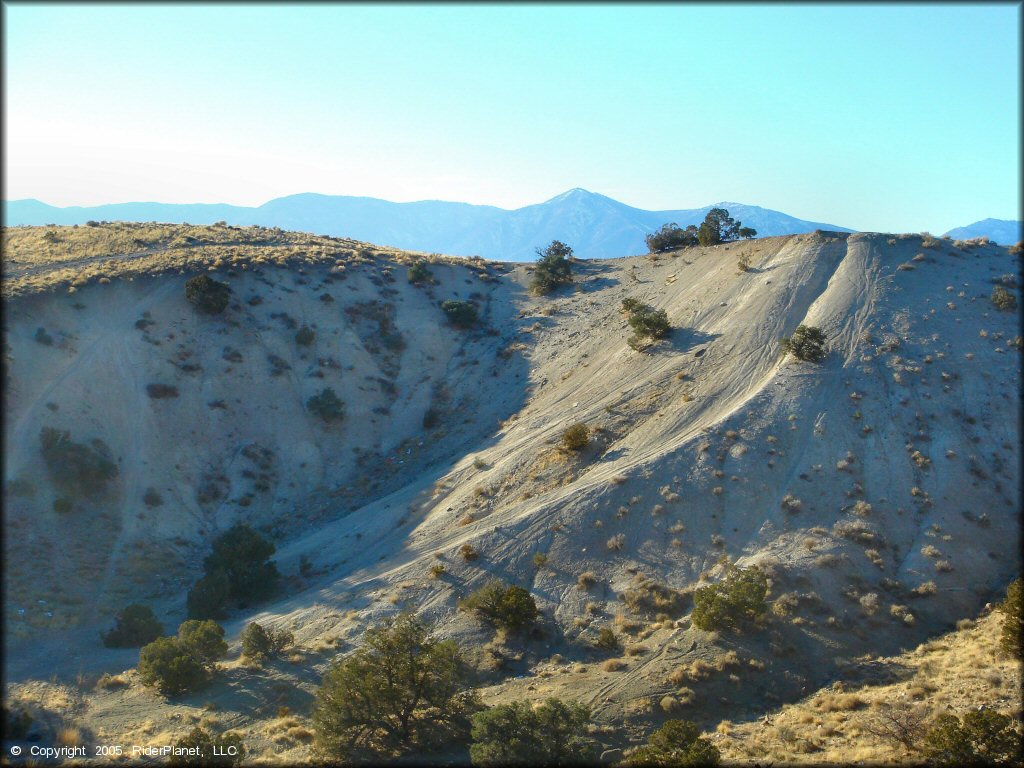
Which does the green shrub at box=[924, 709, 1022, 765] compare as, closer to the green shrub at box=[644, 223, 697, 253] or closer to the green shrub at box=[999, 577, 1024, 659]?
the green shrub at box=[999, 577, 1024, 659]

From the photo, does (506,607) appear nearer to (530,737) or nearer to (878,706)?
(530,737)

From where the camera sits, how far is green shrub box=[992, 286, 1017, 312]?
34438 mm

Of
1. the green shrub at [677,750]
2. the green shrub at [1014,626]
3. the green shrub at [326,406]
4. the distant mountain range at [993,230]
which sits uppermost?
the distant mountain range at [993,230]

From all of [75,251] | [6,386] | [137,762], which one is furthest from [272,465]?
[75,251]

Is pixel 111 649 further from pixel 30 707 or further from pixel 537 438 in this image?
pixel 537 438

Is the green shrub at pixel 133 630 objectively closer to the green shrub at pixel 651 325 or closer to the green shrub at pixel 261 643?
the green shrub at pixel 261 643

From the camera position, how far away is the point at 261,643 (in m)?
21.0

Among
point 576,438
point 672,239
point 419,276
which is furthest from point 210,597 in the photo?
point 672,239

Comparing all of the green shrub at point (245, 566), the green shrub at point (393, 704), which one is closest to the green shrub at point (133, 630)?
the green shrub at point (245, 566)

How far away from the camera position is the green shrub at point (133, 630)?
22.6 m

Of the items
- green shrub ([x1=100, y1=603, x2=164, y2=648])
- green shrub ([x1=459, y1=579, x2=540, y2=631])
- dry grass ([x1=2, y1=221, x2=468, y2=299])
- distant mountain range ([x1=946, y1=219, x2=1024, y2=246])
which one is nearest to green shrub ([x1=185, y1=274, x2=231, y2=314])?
dry grass ([x1=2, y1=221, x2=468, y2=299])

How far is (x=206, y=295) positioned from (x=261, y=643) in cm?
2648

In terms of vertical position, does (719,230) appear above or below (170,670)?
above

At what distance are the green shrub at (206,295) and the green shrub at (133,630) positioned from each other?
21.9 meters
